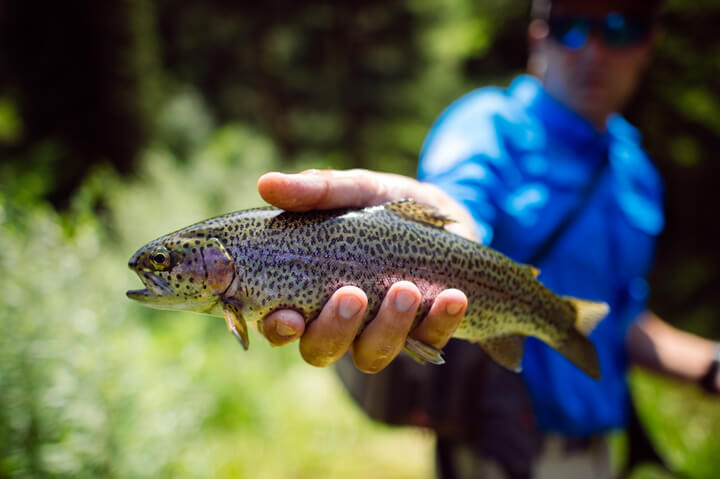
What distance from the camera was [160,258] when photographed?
64.0 inches

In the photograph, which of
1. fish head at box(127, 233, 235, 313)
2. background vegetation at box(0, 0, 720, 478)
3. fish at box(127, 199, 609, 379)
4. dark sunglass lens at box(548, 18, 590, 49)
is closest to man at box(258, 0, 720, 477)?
→ dark sunglass lens at box(548, 18, 590, 49)

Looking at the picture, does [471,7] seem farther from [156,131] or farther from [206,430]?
[206,430]

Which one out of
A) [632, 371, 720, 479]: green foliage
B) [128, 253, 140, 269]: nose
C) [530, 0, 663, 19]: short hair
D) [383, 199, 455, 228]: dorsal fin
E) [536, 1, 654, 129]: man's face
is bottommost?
[632, 371, 720, 479]: green foliage

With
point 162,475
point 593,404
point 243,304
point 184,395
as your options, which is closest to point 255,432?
point 184,395

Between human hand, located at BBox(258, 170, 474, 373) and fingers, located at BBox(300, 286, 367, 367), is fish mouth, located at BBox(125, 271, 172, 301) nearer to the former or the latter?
human hand, located at BBox(258, 170, 474, 373)

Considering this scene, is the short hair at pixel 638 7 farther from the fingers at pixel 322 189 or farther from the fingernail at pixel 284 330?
the fingernail at pixel 284 330

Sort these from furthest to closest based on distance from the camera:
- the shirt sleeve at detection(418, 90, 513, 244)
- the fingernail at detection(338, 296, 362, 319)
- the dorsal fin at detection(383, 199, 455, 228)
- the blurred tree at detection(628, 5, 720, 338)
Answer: the blurred tree at detection(628, 5, 720, 338)
the shirt sleeve at detection(418, 90, 513, 244)
the dorsal fin at detection(383, 199, 455, 228)
the fingernail at detection(338, 296, 362, 319)

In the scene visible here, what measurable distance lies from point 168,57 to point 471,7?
432 inches

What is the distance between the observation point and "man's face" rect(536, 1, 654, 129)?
306 centimetres

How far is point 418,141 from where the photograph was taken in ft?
51.4

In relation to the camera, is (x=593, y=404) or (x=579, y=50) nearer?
(x=593, y=404)

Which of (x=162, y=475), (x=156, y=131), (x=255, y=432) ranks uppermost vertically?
(x=156, y=131)

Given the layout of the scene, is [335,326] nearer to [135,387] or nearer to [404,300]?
[404,300]

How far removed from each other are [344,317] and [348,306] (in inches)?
1.6
